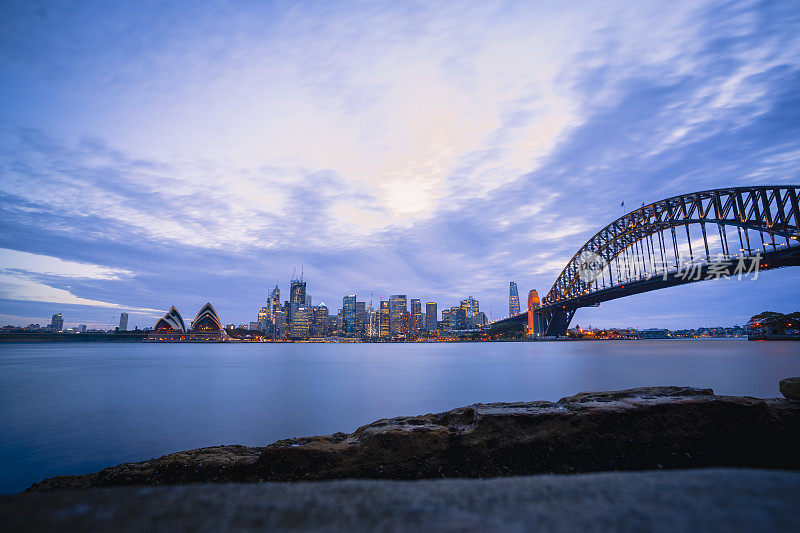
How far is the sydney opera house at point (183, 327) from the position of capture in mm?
152000

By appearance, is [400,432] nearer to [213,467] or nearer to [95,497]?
[213,467]

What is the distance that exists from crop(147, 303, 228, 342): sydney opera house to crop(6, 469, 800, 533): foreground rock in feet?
538

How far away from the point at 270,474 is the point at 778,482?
203 inches

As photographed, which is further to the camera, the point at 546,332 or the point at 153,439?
the point at 546,332

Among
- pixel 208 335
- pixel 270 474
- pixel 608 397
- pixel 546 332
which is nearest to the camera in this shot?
pixel 270 474

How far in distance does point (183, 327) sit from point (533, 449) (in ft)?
595

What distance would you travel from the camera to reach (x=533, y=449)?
14.9ft

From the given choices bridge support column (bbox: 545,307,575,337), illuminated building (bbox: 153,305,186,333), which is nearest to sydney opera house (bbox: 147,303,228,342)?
illuminated building (bbox: 153,305,186,333)

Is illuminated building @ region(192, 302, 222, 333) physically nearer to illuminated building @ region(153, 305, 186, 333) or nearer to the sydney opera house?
the sydney opera house

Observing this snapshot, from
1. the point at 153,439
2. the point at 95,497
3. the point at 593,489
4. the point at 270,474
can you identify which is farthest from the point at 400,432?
the point at 153,439

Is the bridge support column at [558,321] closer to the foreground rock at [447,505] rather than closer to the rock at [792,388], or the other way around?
the rock at [792,388]

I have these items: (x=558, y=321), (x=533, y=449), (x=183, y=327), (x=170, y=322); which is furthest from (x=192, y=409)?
(x=183, y=327)

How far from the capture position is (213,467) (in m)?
4.50

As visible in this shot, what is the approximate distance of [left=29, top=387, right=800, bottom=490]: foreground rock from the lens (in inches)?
172
